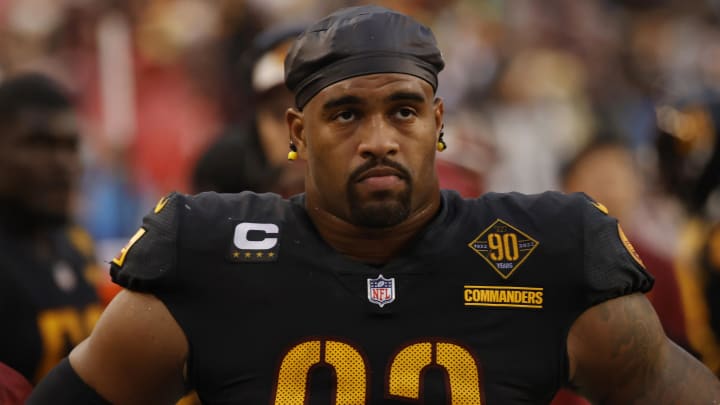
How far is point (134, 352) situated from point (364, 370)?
53 cm

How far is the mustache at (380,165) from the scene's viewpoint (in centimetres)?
312

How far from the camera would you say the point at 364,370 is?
3.10m

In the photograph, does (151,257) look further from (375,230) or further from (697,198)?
(697,198)

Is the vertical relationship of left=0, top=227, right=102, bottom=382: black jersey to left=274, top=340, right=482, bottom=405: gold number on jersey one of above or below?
above

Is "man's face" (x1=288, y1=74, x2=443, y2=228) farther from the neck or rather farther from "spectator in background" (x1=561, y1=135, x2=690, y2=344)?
"spectator in background" (x1=561, y1=135, x2=690, y2=344)

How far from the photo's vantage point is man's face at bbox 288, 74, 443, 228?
3131mm

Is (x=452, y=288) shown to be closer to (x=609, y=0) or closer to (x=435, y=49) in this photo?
(x=435, y=49)

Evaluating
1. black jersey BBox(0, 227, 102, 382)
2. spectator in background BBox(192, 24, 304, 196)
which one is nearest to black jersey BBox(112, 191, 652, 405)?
spectator in background BBox(192, 24, 304, 196)

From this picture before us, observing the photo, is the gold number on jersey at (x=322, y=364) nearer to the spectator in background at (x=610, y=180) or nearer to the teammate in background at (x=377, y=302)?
the teammate in background at (x=377, y=302)

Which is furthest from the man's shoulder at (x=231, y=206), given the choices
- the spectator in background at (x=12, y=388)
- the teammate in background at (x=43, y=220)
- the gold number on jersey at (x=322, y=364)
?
the teammate in background at (x=43, y=220)

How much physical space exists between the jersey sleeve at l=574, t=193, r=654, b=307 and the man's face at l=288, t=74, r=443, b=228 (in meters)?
0.40

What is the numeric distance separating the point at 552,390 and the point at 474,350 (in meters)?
0.21

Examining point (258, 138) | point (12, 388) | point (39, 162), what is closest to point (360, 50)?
point (12, 388)

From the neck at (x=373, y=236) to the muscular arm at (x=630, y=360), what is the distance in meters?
0.45
